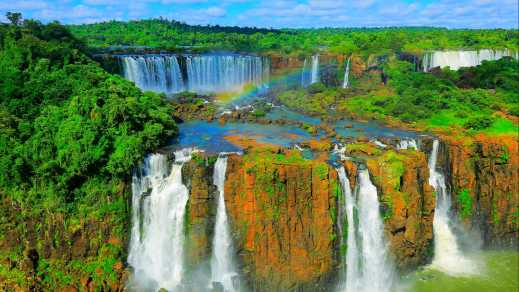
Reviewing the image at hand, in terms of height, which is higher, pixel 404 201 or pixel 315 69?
pixel 315 69

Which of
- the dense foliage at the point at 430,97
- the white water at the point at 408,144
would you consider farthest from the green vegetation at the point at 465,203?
the dense foliage at the point at 430,97

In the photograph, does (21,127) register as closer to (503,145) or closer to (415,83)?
(503,145)

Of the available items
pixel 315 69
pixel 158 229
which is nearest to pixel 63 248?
pixel 158 229

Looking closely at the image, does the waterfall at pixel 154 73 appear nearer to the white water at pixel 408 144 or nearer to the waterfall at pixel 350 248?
the white water at pixel 408 144

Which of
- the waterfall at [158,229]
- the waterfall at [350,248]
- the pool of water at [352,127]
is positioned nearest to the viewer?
the waterfall at [158,229]

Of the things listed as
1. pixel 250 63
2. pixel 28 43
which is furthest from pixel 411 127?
pixel 28 43

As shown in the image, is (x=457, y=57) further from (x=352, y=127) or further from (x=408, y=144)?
(x=408, y=144)
